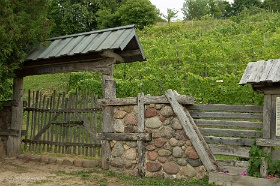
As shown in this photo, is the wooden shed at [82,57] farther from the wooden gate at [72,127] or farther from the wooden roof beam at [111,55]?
the wooden gate at [72,127]

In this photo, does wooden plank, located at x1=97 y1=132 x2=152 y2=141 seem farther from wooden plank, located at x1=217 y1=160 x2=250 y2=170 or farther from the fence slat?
wooden plank, located at x1=217 y1=160 x2=250 y2=170

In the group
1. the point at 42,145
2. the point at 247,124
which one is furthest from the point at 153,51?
the point at 247,124

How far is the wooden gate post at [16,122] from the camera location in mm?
8805

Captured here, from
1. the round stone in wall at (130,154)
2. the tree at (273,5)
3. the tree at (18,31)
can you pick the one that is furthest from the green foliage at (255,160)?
the tree at (273,5)

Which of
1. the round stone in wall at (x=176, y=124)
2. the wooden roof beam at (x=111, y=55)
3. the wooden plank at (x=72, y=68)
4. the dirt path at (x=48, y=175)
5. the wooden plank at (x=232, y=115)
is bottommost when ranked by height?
the dirt path at (x=48, y=175)

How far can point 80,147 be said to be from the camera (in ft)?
26.4

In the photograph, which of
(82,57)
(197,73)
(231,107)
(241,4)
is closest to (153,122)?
(231,107)

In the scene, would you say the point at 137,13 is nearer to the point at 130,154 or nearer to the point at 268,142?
the point at 130,154

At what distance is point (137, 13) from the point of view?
33125mm

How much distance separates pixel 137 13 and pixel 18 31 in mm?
26250

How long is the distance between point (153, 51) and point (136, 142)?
33.8 feet

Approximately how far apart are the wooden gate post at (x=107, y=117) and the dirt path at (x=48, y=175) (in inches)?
12.3

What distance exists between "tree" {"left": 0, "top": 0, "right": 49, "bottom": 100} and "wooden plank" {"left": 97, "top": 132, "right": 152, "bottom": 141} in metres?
2.66

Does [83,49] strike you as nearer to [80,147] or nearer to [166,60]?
[80,147]
